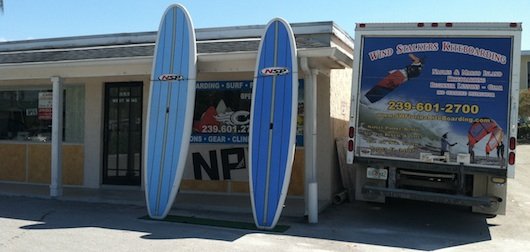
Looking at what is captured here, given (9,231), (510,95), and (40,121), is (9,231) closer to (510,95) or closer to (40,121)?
(40,121)

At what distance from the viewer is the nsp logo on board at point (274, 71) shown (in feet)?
26.1

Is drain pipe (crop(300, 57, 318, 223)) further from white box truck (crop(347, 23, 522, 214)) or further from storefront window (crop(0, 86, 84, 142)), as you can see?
storefront window (crop(0, 86, 84, 142))

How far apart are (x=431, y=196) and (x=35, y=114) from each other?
30.3 ft

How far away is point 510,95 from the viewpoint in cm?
768

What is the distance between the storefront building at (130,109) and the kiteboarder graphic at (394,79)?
779mm

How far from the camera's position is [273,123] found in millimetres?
7914

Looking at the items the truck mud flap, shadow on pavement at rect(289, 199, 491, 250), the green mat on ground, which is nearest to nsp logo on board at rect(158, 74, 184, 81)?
the green mat on ground

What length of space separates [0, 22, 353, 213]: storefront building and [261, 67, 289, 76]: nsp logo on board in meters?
0.39

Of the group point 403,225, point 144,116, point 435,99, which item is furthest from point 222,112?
point 435,99

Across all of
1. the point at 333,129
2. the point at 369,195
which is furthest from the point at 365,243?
the point at 333,129

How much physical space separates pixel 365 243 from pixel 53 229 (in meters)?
4.37

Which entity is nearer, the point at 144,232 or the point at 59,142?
the point at 144,232

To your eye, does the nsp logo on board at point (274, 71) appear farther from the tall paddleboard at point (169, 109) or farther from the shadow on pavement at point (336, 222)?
the shadow on pavement at point (336, 222)

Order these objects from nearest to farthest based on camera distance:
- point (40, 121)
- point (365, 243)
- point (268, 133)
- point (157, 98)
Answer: point (365, 243)
point (268, 133)
point (157, 98)
point (40, 121)
